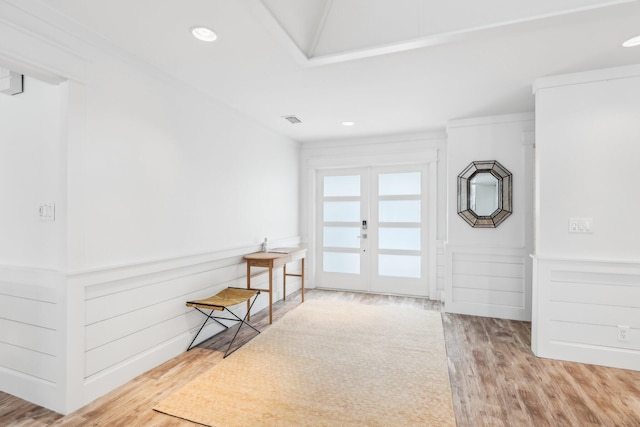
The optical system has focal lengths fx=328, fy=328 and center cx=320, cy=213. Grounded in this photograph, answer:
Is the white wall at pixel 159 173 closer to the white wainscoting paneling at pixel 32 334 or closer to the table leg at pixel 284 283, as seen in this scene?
the white wainscoting paneling at pixel 32 334

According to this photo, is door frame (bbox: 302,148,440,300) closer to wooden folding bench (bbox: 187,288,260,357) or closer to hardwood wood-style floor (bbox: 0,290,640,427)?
hardwood wood-style floor (bbox: 0,290,640,427)

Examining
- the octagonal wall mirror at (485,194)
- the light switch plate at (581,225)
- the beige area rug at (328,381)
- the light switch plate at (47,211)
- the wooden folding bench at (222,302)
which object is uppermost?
the octagonal wall mirror at (485,194)

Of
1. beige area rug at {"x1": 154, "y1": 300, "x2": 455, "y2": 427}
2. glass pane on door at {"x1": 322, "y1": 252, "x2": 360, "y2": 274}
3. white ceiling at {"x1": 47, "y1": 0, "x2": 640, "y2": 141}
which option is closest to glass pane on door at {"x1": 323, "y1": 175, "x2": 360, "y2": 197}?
glass pane on door at {"x1": 322, "y1": 252, "x2": 360, "y2": 274}

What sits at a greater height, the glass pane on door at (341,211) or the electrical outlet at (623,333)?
the glass pane on door at (341,211)

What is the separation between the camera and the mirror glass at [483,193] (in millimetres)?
3994

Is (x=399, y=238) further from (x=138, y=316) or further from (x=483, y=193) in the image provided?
(x=138, y=316)

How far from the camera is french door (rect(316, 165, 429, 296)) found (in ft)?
16.1

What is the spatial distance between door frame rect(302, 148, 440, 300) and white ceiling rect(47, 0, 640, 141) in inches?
59.1

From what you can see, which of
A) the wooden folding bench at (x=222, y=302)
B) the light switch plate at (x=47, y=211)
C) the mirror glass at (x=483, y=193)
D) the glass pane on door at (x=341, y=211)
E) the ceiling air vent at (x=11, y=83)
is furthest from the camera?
the glass pane on door at (x=341, y=211)

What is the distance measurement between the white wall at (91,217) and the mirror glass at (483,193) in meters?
3.25

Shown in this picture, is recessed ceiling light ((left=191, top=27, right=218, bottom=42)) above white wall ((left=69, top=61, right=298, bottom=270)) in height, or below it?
above

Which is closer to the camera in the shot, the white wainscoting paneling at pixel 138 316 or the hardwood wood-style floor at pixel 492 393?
the hardwood wood-style floor at pixel 492 393

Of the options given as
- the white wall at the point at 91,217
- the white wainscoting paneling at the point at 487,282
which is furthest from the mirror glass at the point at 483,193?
the white wall at the point at 91,217

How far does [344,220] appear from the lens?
5320 millimetres
